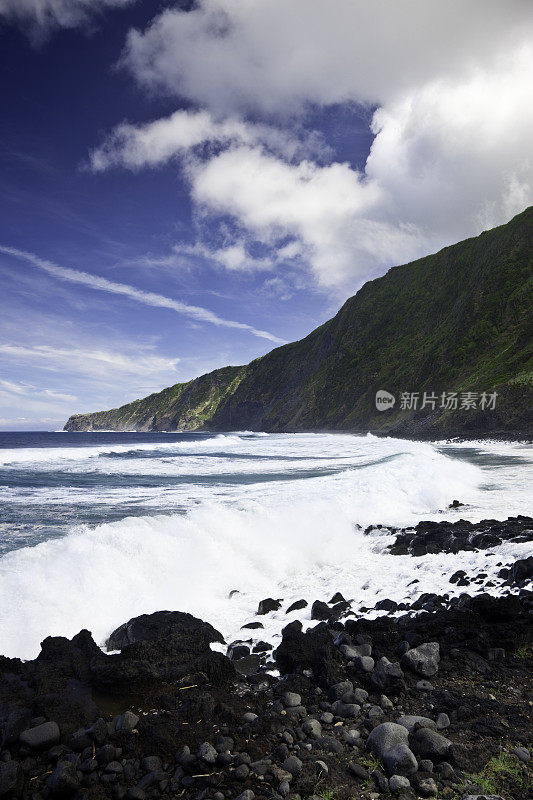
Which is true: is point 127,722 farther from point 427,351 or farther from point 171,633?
point 427,351

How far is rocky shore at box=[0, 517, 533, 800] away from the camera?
10.8 ft

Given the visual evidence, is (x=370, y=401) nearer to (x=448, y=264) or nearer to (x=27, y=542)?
(x=448, y=264)

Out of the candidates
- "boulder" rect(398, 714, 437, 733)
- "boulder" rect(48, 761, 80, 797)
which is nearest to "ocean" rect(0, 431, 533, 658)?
"boulder" rect(398, 714, 437, 733)

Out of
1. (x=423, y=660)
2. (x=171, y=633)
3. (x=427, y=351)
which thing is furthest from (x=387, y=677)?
(x=427, y=351)

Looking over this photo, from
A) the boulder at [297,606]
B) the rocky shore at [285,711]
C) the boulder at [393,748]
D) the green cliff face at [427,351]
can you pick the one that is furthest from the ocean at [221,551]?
the green cliff face at [427,351]

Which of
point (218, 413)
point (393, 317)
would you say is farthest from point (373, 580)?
point (218, 413)

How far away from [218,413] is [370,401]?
86.5 m

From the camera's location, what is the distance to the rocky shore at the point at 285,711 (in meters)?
3.30

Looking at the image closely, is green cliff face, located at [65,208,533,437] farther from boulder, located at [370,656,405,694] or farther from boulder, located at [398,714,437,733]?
boulder, located at [398,714,437,733]

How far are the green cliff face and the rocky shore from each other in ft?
166

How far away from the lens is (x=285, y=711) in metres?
4.24

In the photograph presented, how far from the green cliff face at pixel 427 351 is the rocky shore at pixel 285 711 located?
5055 cm

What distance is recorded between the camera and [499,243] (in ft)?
276

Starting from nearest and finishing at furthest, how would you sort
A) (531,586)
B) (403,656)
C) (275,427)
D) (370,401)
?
1. (403,656)
2. (531,586)
3. (370,401)
4. (275,427)
